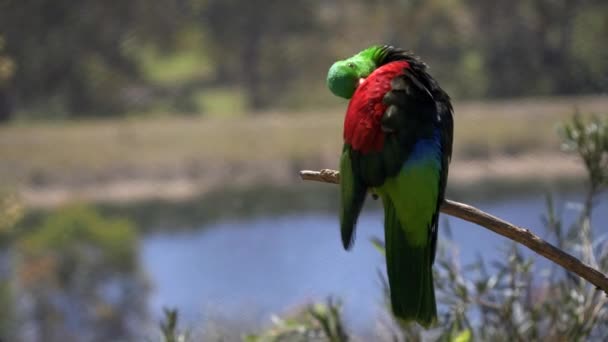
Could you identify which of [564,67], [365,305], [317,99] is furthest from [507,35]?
[365,305]

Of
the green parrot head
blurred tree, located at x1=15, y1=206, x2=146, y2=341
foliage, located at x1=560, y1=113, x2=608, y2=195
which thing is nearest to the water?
blurred tree, located at x1=15, y1=206, x2=146, y2=341

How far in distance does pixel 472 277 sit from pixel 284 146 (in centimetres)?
318

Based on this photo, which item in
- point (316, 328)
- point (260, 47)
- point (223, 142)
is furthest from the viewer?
point (260, 47)

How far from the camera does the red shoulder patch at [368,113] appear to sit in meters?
1.44

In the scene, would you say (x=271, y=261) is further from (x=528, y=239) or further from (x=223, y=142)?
(x=528, y=239)

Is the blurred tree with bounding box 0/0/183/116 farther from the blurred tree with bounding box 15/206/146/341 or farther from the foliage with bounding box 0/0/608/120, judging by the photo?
the blurred tree with bounding box 15/206/146/341

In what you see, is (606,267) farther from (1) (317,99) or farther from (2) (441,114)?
(1) (317,99)

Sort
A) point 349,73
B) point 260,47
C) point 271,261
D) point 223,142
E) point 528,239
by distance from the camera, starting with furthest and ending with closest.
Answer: point 260,47
point 223,142
point 271,261
point 349,73
point 528,239

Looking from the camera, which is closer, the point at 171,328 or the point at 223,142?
the point at 171,328

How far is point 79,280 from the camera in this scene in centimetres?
444

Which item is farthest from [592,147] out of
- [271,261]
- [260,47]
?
[260,47]

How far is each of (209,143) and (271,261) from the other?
1.21 metres

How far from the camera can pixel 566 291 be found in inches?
87.2

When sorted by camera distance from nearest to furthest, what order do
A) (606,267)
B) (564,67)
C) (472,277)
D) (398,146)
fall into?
(398,146)
(606,267)
(472,277)
(564,67)
